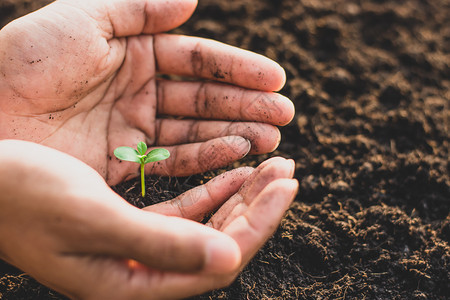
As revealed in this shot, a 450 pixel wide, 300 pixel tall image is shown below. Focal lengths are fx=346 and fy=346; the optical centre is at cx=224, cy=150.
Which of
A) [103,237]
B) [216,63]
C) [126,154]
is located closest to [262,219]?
[103,237]

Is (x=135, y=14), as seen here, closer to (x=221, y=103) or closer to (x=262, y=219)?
(x=221, y=103)

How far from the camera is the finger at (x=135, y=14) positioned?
6.95 ft

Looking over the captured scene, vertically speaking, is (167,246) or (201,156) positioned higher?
(167,246)

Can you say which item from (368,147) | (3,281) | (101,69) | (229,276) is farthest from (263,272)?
(101,69)

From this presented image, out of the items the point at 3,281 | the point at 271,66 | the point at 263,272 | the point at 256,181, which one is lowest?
the point at 263,272

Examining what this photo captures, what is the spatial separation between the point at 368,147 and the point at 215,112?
3.80 ft

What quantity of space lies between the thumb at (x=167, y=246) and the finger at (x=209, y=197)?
545mm

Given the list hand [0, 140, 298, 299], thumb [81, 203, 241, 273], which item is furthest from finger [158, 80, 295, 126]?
thumb [81, 203, 241, 273]

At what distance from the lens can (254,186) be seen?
66.3 inches

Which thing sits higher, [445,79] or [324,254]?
[445,79]

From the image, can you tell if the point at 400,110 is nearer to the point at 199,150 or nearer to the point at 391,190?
the point at 391,190

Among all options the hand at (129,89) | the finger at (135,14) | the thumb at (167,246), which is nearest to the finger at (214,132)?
the hand at (129,89)

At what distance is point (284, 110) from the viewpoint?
84.0 inches

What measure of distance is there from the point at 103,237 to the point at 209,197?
70cm
